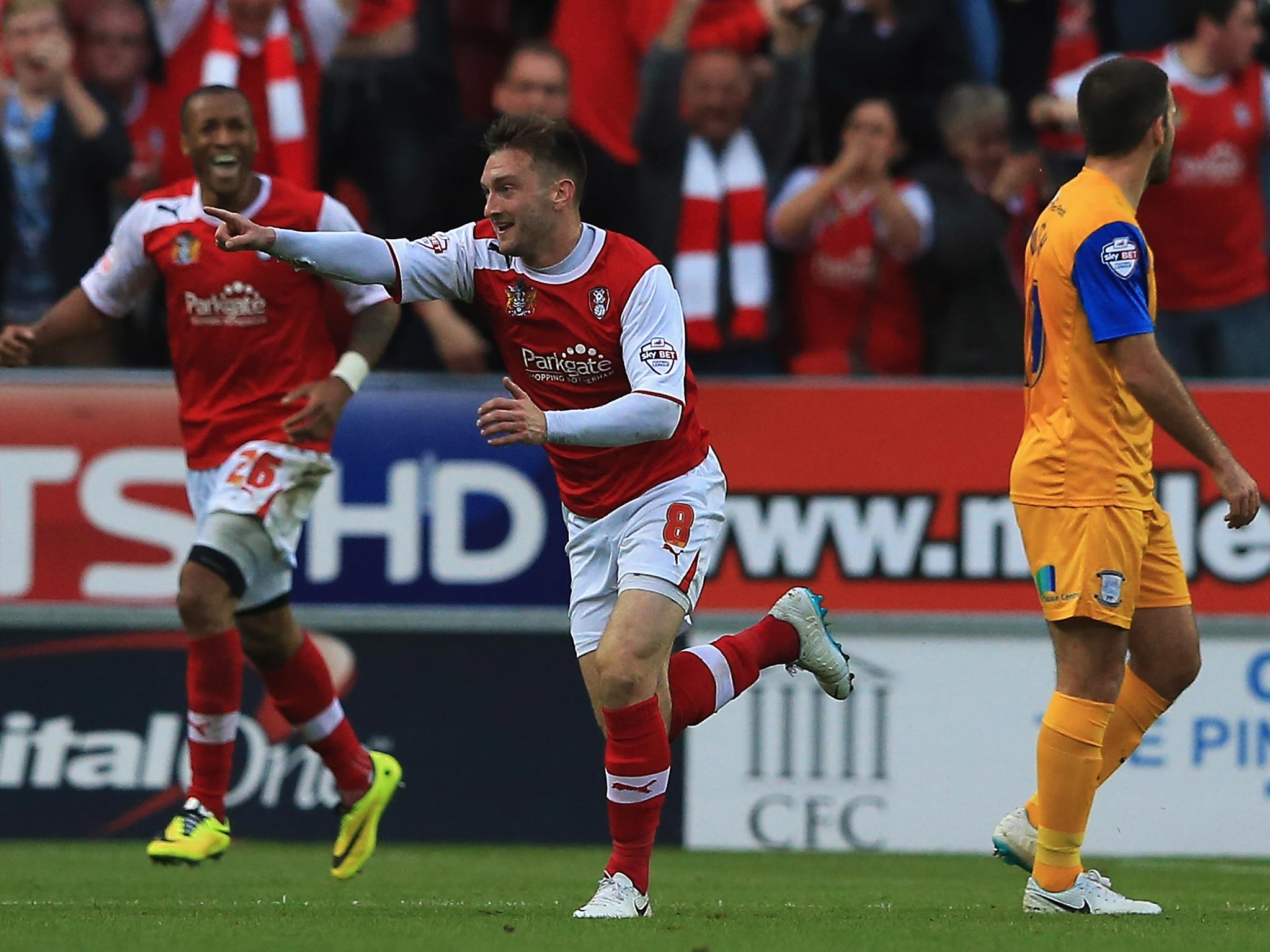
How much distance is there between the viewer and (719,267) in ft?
30.3

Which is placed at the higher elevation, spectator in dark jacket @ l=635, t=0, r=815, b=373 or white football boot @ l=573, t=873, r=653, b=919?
spectator in dark jacket @ l=635, t=0, r=815, b=373

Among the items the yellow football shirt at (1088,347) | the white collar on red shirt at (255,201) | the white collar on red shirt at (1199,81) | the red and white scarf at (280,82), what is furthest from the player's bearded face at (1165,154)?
the red and white scarf at (280,82)

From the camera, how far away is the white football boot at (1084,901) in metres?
5.66

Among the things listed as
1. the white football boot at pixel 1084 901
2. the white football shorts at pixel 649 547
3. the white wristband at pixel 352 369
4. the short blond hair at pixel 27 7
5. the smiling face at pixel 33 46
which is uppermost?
the short blond hair at pixel 27 7

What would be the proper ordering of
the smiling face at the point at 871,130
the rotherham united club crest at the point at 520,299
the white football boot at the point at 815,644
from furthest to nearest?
the smiling face at the point at 871,130, the white football boot at the point at 815,644, the rotherham united club crest at the point at 520,299

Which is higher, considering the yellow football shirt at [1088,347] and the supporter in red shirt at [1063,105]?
the supporter in red shirt at [1063,105]

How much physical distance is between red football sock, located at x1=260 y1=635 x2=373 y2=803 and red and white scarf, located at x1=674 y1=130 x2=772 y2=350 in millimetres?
2567

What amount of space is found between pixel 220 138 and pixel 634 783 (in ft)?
9.44

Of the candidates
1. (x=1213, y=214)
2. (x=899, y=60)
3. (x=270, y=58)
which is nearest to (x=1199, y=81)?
(x=1213, y=214)

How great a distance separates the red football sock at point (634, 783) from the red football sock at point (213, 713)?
2.05 metres

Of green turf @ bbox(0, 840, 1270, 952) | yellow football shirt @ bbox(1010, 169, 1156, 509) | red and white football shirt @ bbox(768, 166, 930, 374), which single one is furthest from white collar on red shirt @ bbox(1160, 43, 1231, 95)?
yellow football shirt @ bbox(1010, 169, 1156, 509)

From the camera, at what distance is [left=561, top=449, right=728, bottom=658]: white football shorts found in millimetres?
5844

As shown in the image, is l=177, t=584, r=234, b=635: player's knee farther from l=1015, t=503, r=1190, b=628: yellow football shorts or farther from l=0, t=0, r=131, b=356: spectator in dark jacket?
l=1015, t=503, r=1190, b=628: yellow football shorts

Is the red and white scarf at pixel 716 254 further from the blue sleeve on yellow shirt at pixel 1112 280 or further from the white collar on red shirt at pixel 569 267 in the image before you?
the blue sleeve on yellow shirt at pixel 1112 280
